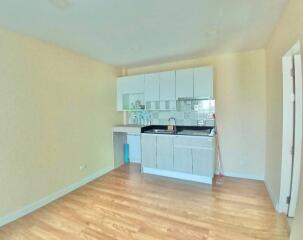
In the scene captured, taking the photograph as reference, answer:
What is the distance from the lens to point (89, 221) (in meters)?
2.31

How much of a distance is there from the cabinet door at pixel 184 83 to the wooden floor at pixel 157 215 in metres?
1.80

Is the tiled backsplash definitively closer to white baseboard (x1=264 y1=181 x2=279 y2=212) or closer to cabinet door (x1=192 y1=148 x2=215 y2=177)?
cabinet door (x1=192 y1=148 x2=215 y2=177)

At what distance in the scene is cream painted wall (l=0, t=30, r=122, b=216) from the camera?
2.33m

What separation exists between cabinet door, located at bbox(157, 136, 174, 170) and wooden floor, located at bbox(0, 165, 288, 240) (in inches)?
17.5

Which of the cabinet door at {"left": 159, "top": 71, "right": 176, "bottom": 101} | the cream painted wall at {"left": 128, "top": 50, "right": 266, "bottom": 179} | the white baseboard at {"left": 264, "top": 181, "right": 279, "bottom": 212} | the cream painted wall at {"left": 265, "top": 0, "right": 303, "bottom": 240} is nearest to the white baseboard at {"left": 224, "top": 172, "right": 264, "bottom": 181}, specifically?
the cream painted wall at {"left": 128, "top": 50, "right": 266, "bottom": 179}

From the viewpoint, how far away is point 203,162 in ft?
11.0

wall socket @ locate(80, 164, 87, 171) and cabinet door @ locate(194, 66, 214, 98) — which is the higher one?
cabinet door @ locate(194, 66, 214, 98)

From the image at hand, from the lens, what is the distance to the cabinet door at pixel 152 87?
404 cm

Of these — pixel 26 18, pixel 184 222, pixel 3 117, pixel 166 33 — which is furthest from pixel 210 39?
pixel 3 117

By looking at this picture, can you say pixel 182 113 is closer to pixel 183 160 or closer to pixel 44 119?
Result: pixel 183 160

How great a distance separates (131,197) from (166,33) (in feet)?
8.51

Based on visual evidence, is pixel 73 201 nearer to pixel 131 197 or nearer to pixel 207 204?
pixel 131 197

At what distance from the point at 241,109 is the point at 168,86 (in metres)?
1.56

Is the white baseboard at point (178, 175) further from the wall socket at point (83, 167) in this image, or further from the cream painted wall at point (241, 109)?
the wall socket at point (83, 167)
